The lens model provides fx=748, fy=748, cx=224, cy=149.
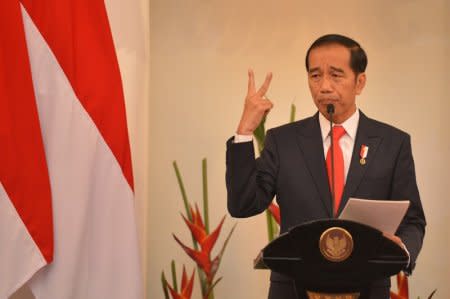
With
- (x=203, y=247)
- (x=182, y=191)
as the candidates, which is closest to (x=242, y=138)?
(x=203, y=247)

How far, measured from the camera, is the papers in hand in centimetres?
186

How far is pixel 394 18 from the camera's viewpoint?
15.0ft

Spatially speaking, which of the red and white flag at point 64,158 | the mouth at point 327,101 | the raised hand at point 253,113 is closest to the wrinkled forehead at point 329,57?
the mouth at point 327,101

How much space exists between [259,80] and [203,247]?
113cm

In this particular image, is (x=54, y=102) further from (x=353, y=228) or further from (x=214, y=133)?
(x=214, y=133)

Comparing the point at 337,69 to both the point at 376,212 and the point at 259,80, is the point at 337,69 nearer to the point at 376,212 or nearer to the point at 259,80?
the point at 376,212

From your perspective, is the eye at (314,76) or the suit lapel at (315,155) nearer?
the suit lapel at (315,155)

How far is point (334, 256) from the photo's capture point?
182 centimetres

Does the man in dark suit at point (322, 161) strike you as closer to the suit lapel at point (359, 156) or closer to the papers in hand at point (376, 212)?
the suit lapel at point (359, 156)

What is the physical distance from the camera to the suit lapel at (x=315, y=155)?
2.29 meters

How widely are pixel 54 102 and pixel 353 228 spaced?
98cm

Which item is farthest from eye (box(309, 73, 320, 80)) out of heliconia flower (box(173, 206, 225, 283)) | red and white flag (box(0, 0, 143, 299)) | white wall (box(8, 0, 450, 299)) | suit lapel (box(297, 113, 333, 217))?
white wall (box(8, 0, 450, 299))

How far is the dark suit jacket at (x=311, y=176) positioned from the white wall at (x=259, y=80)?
2.09 metres

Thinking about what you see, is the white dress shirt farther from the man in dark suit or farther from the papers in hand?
the papers in hand
